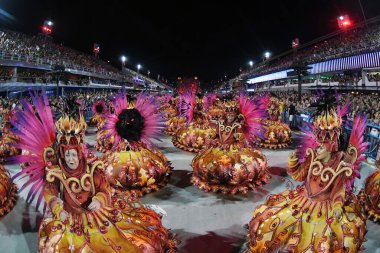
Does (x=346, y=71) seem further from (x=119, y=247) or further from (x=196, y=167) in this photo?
(x=119, y=247)

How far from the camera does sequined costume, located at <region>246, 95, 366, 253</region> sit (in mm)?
3311

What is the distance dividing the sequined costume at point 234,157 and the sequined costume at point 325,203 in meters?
2.81

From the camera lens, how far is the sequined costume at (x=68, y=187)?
310 centimetres

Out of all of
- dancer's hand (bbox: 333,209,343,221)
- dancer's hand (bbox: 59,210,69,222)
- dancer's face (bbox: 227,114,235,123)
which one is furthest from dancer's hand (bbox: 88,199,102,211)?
dancer's face (bbox: 227,114,235,123)

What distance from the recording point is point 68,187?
10.2 feet

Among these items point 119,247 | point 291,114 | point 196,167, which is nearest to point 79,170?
point 119,247

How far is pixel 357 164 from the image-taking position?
11.3ft

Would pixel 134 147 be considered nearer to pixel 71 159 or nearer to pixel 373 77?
pixel 71 159

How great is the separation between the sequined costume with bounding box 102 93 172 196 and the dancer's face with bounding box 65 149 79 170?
116 inches

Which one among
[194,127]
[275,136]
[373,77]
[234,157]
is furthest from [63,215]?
[373,77]

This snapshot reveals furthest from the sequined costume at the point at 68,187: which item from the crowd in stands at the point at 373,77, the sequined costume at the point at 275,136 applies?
the crowd in stands at the point at 373,77

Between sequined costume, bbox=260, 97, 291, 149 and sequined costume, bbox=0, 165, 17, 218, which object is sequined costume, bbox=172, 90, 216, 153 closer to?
sequined costume, bbox=260, 97, 291, 149

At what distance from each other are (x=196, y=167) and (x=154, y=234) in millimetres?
3393

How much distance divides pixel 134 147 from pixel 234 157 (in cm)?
190
